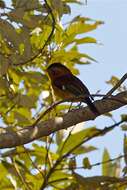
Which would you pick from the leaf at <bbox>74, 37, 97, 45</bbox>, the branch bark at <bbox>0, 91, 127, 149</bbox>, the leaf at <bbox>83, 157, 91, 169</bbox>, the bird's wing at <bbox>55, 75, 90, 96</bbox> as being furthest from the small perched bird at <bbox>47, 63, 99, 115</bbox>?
the leaf at <bbox>83, 157, 91, 169</bbox>

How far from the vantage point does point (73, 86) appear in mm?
3959

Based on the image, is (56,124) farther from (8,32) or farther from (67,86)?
(67,86)

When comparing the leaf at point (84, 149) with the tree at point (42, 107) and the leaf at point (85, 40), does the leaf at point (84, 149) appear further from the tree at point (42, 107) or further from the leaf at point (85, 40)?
the leaf at point (85, 40)

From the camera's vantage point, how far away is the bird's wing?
393 centimetres

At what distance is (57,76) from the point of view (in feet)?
14.0

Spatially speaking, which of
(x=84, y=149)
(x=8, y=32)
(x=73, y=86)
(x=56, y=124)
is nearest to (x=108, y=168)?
(x=84, y=149)

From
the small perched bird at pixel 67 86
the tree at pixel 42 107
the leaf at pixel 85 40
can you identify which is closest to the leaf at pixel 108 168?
the tree at pixel 42 107

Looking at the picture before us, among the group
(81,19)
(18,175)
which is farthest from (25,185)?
(81,19)

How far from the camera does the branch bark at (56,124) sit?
2139mm

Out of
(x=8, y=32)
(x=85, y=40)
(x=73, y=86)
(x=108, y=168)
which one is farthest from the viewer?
(x=73, y=86)

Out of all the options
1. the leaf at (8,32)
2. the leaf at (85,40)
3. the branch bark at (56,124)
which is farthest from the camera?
the leaf at (85,40)

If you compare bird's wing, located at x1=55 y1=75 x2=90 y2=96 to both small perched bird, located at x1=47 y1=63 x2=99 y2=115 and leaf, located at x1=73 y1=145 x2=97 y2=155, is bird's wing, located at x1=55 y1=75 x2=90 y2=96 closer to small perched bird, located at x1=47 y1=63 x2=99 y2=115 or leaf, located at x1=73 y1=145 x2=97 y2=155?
small perched bird, located at x1=47 y1=63 x2=99 y2=115

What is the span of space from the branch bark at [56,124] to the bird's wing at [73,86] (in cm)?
123

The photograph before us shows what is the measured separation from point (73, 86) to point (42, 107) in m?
0.71
